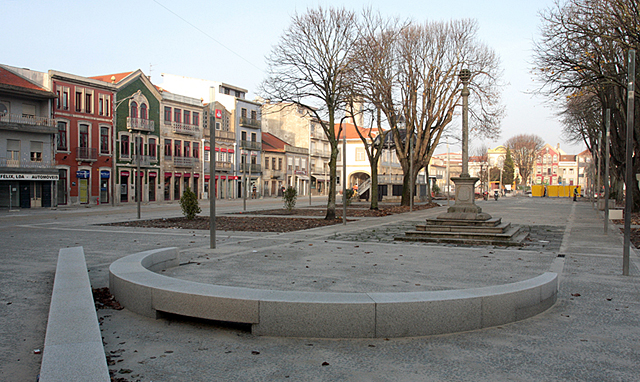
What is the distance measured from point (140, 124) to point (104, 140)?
412cm

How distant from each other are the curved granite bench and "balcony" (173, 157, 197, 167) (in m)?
49.0

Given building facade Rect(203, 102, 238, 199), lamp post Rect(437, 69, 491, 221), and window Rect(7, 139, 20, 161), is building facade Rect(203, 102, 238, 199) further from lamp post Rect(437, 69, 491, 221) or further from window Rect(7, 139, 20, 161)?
lamp post Rect(437, 69, 491, 221)

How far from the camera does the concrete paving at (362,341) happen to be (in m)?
4.23

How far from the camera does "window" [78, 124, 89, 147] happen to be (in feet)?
139

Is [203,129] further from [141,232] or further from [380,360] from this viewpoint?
[380,360]

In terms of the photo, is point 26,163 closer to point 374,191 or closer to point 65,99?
point 65,99

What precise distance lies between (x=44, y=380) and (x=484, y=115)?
33.6 metres

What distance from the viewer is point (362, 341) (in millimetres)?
5012

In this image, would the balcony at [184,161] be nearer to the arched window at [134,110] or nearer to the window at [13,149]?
the arched window at [134,110]

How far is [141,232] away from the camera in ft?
55.7

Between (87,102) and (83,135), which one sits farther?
(87,102)

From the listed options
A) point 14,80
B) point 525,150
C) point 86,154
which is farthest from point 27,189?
point 525,150

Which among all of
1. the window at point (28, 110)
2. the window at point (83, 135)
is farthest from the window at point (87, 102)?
the window at point (28, 110)

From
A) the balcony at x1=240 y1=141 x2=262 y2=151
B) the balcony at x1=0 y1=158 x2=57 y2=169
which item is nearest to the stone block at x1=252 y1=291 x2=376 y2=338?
the balcony at x1=0 y1=158 x2=57 y2=169
